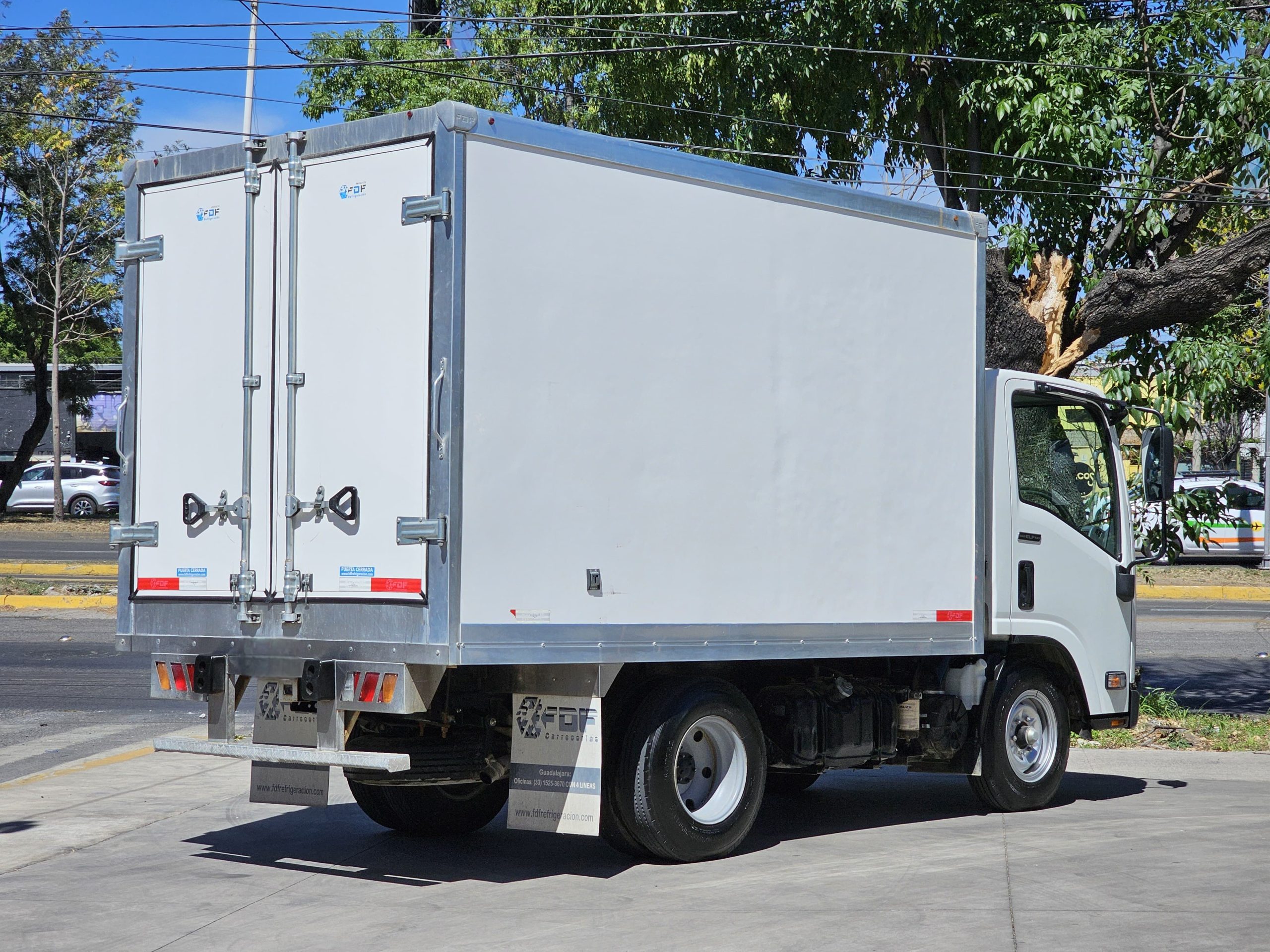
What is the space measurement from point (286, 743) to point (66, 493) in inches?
1415

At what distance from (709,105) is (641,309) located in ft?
26.7

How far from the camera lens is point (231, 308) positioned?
22.2 ft

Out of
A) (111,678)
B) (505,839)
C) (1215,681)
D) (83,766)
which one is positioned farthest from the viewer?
(1215,681)

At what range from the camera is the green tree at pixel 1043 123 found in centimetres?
1150

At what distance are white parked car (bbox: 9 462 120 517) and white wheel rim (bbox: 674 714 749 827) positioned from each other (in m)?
35.4

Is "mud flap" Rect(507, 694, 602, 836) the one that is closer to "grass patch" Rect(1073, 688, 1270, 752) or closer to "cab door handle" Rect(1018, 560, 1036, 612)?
"cab door handle" Rect(1018, 560, 1036, 612)

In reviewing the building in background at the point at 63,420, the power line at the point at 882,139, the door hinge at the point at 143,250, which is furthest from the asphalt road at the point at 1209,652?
the building in background at the point at 63,420

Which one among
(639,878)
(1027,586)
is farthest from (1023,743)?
(639,878)

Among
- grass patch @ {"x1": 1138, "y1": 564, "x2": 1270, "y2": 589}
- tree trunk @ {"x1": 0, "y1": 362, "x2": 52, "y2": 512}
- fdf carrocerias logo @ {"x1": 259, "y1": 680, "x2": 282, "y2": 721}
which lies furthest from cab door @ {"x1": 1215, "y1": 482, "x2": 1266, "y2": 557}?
tree trunk @ {"x1": 0, "y1": 362, "x2": 52, "y2": 512}

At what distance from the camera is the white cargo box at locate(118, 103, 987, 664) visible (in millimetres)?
6094

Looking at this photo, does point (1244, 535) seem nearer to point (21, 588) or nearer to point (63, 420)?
point (21, 588)

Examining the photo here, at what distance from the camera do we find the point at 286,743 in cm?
672

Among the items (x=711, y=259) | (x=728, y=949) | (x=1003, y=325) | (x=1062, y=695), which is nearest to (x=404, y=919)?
(x=728, y=949)

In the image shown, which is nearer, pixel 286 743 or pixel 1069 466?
pixel 286 743
